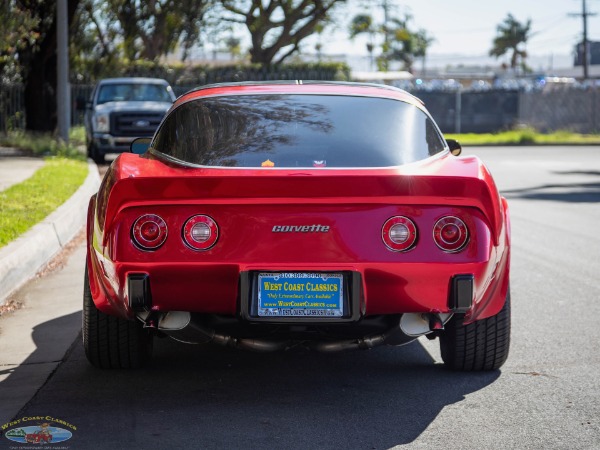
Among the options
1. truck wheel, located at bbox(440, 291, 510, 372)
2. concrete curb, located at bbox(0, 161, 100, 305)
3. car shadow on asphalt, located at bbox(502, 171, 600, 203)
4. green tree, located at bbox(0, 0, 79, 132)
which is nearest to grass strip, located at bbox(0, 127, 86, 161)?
green tree, located at bbox(0, 0, 79, 132)

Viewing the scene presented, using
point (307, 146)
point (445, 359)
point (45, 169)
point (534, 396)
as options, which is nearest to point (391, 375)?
point (445, 359)

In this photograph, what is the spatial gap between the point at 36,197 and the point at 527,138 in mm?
29174

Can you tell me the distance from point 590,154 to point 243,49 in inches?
2134

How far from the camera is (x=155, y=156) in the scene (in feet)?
19.1

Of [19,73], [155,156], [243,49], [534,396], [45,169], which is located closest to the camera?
[534,396]

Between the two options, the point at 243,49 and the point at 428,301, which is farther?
the point at 243,49

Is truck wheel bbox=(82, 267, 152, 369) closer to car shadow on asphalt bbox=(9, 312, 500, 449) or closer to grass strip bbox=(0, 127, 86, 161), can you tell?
car shadow on asphalt bbox=(9, 312, 500, 449)

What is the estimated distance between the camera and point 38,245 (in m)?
9.46

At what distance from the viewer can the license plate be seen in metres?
5.02

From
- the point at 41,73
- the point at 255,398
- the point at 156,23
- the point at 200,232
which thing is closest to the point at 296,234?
the point at 200,232

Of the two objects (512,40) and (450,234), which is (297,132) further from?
(512,40)

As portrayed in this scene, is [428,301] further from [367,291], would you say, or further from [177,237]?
[177,237]

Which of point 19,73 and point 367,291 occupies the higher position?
point 19,73

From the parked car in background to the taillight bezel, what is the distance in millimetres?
17913
